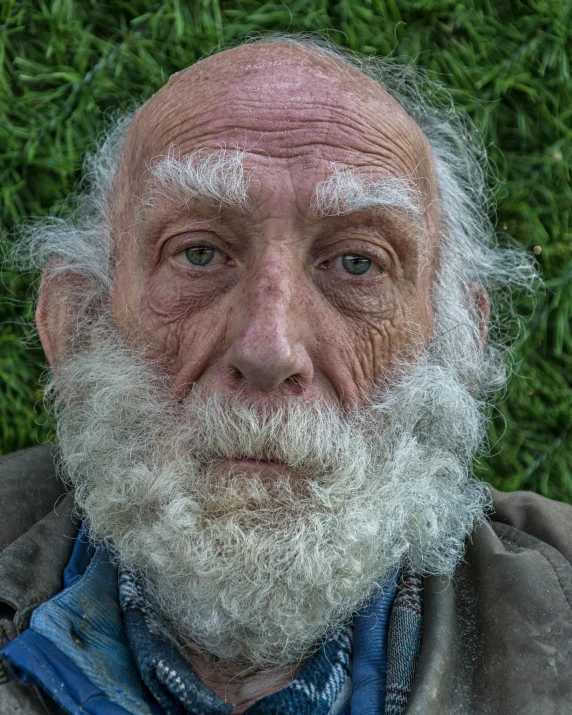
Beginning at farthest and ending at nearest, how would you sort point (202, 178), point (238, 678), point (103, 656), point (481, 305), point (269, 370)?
point (481, 305), point (238, 678), point (202, 178), point (103, 656), point (269, 370)

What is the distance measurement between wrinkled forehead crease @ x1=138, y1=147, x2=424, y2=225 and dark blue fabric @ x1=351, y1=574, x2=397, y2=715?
113 centimetres

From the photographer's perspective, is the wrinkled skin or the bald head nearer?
the wrinkled skin

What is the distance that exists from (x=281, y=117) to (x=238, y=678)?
1.62 metres

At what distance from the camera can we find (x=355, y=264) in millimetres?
2328

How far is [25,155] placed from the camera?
121 inches

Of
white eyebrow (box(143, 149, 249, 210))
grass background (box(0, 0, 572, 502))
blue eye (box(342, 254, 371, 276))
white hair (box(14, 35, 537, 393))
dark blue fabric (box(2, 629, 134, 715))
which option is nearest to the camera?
dark blue fabric (box(2, 629, 134, 715))

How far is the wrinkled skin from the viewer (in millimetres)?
2182

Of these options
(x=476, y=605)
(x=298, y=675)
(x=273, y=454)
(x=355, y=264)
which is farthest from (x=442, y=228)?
(x=298, y=675)

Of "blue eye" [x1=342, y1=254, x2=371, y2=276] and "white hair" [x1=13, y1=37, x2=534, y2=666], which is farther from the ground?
"blue eye" [x1=342, y1=254, x2=371, y2=276]

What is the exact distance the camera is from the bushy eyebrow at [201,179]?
2.20 m

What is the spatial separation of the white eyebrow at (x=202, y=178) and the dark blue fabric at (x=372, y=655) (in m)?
1.22

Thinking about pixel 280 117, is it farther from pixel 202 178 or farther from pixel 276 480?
pixel 276 480

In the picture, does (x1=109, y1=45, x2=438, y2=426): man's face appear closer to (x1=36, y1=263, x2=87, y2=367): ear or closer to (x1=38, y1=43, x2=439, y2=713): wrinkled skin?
(x1=38, y1=43, x2=439, y2=713): wrinkled skin

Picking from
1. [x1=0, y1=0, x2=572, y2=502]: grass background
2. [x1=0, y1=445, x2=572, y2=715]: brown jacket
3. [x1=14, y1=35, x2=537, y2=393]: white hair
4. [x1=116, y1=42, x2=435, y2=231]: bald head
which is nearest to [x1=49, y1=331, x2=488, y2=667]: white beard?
[x1=0, y1=445, x2=572, y2=715]: brown jacket
